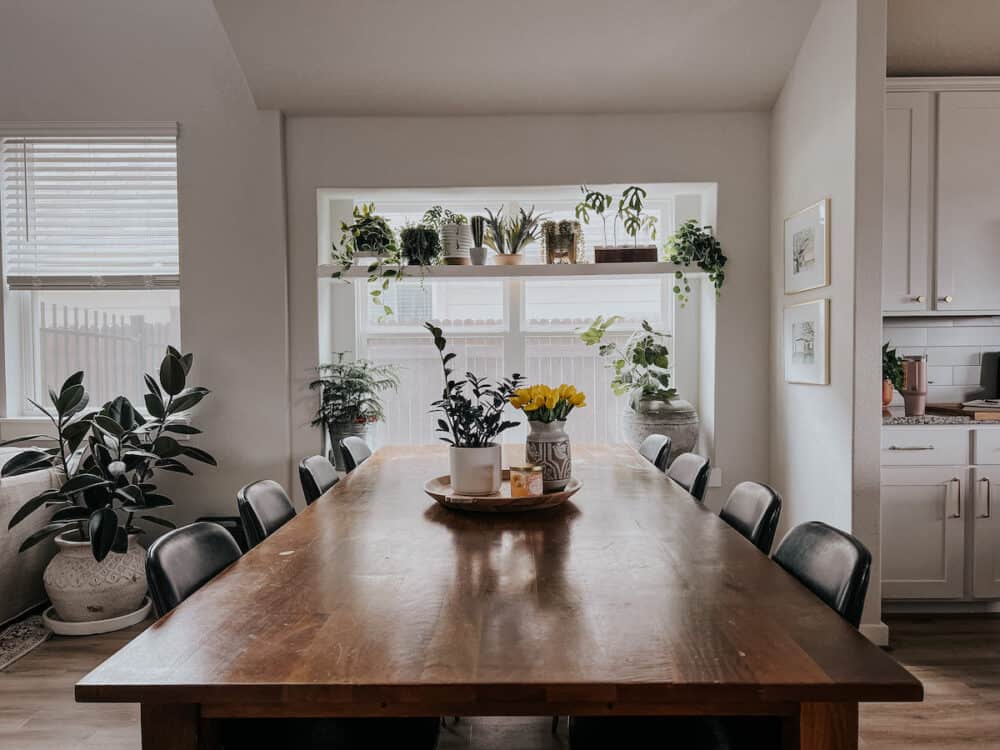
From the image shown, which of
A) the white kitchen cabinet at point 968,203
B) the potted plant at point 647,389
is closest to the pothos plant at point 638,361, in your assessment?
the potted plant at point 647,389

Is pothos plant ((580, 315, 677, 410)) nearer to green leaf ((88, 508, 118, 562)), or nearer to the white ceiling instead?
the white ceiling

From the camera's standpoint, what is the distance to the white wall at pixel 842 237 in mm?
2930

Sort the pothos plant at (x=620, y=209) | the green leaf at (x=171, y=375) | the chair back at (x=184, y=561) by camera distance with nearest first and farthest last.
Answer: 1. the chair back at (x=184, y=561)
2. the green leaf at (x=171, y=375)
3. the pothos plant at (x=620, y=209)

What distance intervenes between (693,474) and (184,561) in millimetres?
1745

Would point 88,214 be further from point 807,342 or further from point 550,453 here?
point 807,342

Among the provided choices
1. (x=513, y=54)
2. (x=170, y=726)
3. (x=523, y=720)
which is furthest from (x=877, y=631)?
(x=513, y=54)

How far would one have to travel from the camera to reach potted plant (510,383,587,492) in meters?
2.13

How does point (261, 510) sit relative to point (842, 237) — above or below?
below

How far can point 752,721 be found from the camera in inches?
57.3

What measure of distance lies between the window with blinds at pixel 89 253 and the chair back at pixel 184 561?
2726 millimetres

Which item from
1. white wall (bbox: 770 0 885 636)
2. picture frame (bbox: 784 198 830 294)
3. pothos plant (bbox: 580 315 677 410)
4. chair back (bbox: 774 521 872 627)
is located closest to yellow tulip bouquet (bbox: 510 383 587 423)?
chair back (bbox: 774 521 872 627)

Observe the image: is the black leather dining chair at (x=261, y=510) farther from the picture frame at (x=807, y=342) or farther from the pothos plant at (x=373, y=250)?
the picture frame at (x=807, y=342)

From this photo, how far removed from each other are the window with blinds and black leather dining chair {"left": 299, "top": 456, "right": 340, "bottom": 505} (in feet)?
6.06

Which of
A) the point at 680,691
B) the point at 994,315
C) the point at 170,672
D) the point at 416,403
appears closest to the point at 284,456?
the point at 416,403
